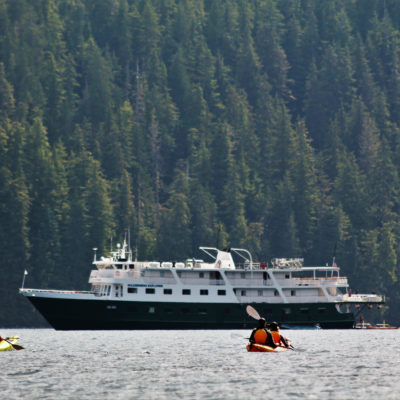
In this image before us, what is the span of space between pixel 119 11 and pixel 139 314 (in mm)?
116081

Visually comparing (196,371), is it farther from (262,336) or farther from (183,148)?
(183,148)

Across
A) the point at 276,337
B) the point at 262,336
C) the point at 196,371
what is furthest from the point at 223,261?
the point at 196,371

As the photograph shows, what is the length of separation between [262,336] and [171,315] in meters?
36.9

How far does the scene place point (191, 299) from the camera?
9444cm

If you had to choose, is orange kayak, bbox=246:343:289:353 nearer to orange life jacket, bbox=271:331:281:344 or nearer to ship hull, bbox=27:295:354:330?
orange life jacket, bbox=271:331:281:344

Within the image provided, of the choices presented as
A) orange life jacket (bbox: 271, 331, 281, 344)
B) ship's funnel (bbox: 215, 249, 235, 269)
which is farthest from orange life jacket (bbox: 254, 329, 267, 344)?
ship's funnel (bbox: 215, 249, 235, 269)

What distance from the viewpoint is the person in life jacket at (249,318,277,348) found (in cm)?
5709

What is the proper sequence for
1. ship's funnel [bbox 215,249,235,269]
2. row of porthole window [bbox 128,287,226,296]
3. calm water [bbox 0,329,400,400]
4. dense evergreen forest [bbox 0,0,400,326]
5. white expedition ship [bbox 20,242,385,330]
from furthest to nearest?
dense evergreen forest [bbox 0,0,400,326], ship's funnel [bbox 215,249,235,269], row of porthole window [bbox 128,287,226,296], white expedition ship [bbox 20,242,385,330], calm water [bbox 0,329,400,400]

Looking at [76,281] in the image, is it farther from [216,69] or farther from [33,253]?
[216,69]

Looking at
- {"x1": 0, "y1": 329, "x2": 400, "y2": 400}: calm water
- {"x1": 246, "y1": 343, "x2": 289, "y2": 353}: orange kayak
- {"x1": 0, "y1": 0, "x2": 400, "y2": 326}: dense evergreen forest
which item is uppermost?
{"x1": 0, "y1": 0, "x2": 400, "y2": 326}: dense evergreen forest

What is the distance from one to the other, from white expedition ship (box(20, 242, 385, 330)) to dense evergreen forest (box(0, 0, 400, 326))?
A: 3103 centimetres

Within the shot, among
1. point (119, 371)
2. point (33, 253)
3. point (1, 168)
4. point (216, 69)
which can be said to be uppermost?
point (216, 69)

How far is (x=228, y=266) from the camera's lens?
318 feet

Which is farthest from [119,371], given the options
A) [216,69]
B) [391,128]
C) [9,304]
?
[216,69]
